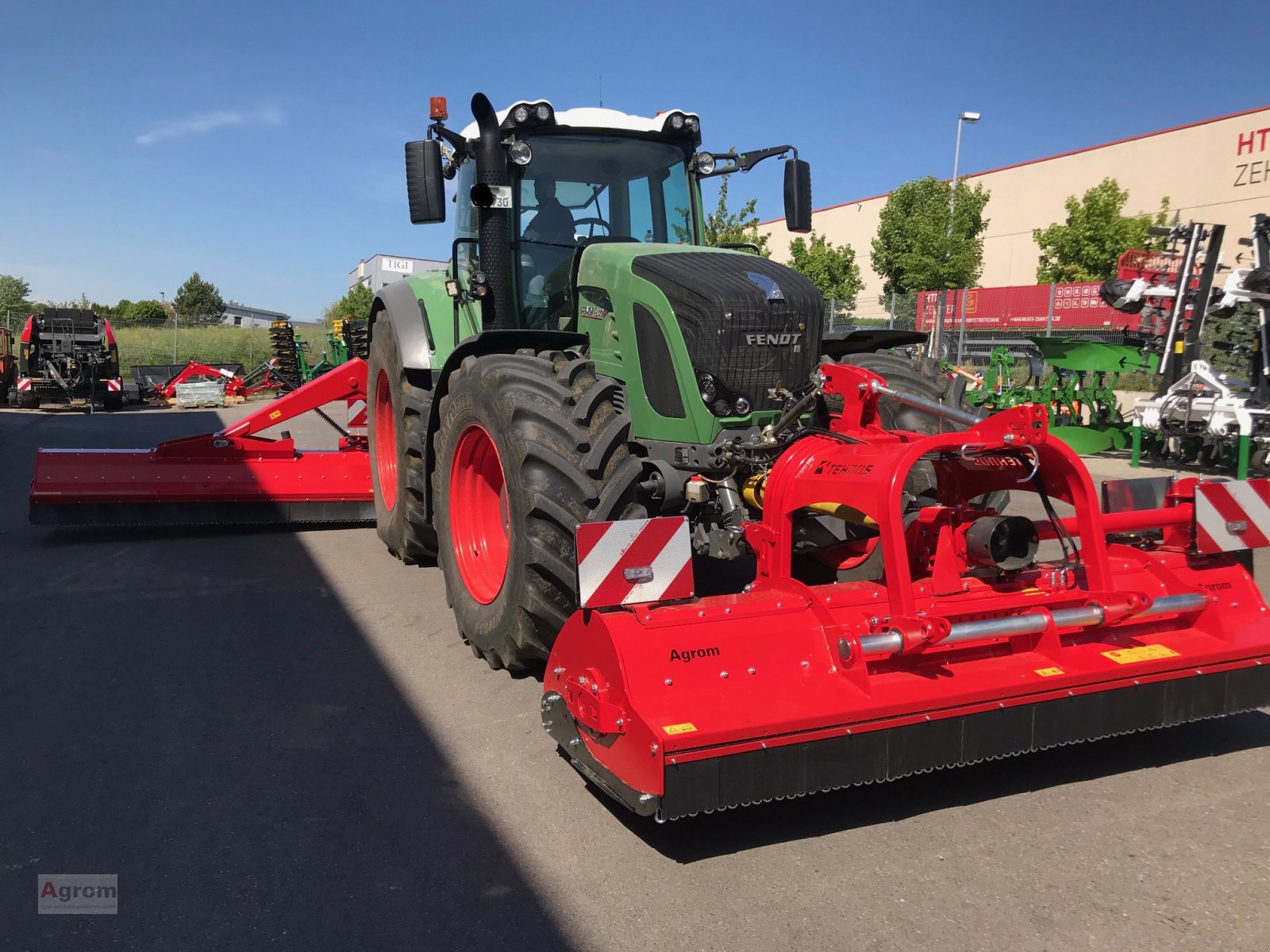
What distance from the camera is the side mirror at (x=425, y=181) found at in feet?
16.9

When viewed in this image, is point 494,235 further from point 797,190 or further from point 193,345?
point 193,345

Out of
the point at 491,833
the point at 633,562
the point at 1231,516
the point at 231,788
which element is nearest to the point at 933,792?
the point at 633,562

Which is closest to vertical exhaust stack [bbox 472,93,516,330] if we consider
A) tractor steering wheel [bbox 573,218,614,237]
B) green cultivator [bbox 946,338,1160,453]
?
tractor steering wheel [bbox 573,218,614,237]

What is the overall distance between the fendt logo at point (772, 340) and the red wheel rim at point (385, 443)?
150 inches

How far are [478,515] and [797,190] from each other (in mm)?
2606

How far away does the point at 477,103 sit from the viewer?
4.99m

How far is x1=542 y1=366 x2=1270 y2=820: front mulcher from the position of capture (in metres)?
2.96

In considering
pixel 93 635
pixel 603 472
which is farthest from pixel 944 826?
pixel 93 635

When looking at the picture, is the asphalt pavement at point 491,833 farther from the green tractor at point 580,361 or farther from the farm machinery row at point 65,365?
the farm machinery row at point 65,365

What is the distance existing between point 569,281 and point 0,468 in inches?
380

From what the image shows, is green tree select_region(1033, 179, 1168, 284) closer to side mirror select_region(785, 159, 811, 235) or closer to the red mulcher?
side mirror select_region(785, 159, 811, 235)

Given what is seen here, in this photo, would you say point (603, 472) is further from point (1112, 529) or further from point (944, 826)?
point (1112, 529)

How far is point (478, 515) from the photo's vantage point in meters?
5.07

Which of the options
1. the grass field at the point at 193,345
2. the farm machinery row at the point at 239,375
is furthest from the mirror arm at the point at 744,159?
the grass field at the point at 193,345
